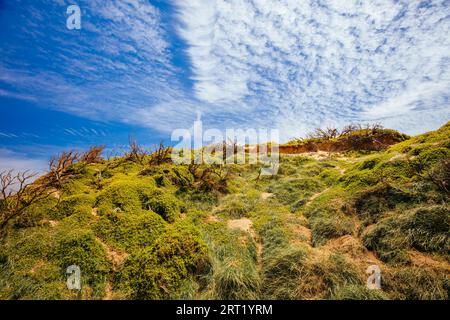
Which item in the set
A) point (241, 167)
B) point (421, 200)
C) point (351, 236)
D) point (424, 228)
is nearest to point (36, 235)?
point (351, 236)

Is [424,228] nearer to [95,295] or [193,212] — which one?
[193,212]

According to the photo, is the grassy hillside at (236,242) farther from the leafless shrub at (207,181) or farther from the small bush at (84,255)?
the leafless shrub at (207,181)

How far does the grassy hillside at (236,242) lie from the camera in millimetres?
4363

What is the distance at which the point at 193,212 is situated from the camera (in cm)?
787

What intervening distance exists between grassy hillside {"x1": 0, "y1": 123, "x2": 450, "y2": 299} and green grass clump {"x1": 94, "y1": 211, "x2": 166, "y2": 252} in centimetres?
2

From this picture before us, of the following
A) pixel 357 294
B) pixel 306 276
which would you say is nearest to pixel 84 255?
pixel 306 276

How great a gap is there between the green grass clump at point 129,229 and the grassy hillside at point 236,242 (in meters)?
0.02

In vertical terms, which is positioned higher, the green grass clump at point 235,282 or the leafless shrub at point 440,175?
the leafless shrub at point 440,175

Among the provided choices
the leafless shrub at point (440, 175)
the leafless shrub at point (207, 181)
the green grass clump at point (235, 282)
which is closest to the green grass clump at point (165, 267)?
the green grass clump at point (235, 282)

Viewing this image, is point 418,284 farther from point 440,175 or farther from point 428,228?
point 440,175

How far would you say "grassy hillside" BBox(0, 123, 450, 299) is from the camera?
4363 millimetres

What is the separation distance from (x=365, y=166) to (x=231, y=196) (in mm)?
6105

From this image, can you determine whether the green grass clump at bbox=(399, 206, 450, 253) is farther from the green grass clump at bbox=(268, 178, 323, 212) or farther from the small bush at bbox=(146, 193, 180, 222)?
the small bush at bbox=(146, 193, 180, 222)

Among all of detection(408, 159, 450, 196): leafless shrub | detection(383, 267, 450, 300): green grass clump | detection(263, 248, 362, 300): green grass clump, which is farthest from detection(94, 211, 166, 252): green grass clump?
detection(408, 159, 450, 196): leafless shrub
